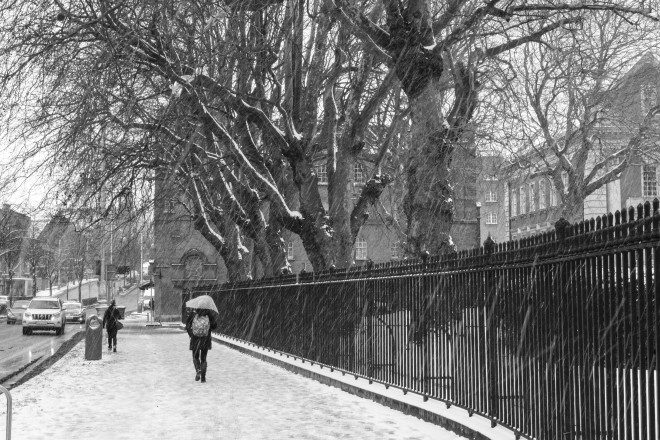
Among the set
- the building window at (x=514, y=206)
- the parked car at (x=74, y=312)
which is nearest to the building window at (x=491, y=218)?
the building window at (x=514, y=206)

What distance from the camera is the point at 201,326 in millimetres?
17656

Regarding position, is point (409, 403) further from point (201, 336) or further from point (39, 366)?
point (39, 366)

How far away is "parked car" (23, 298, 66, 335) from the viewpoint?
132 ft

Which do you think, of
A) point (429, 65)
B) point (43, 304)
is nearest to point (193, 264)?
point (43, 304)

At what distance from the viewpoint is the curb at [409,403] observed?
947 cm

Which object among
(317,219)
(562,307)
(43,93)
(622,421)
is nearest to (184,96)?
(43,93)

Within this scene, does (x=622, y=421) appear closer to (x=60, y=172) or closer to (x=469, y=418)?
(x=469, y=418)

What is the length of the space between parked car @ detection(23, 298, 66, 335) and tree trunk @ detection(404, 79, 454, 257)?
25.6 metres

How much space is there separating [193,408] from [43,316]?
97.0ft

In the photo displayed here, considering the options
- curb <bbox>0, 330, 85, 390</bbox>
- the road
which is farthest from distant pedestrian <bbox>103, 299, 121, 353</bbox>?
curb <bbox>0, 330, 85, 390</bbox>

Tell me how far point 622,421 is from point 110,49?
12.9 meters

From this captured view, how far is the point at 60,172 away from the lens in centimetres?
2383

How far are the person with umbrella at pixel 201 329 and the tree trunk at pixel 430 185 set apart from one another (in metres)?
4.31

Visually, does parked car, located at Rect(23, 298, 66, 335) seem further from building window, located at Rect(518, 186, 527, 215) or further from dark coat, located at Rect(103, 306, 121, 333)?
building window, located at Rect(518, 186, 527, 215)
